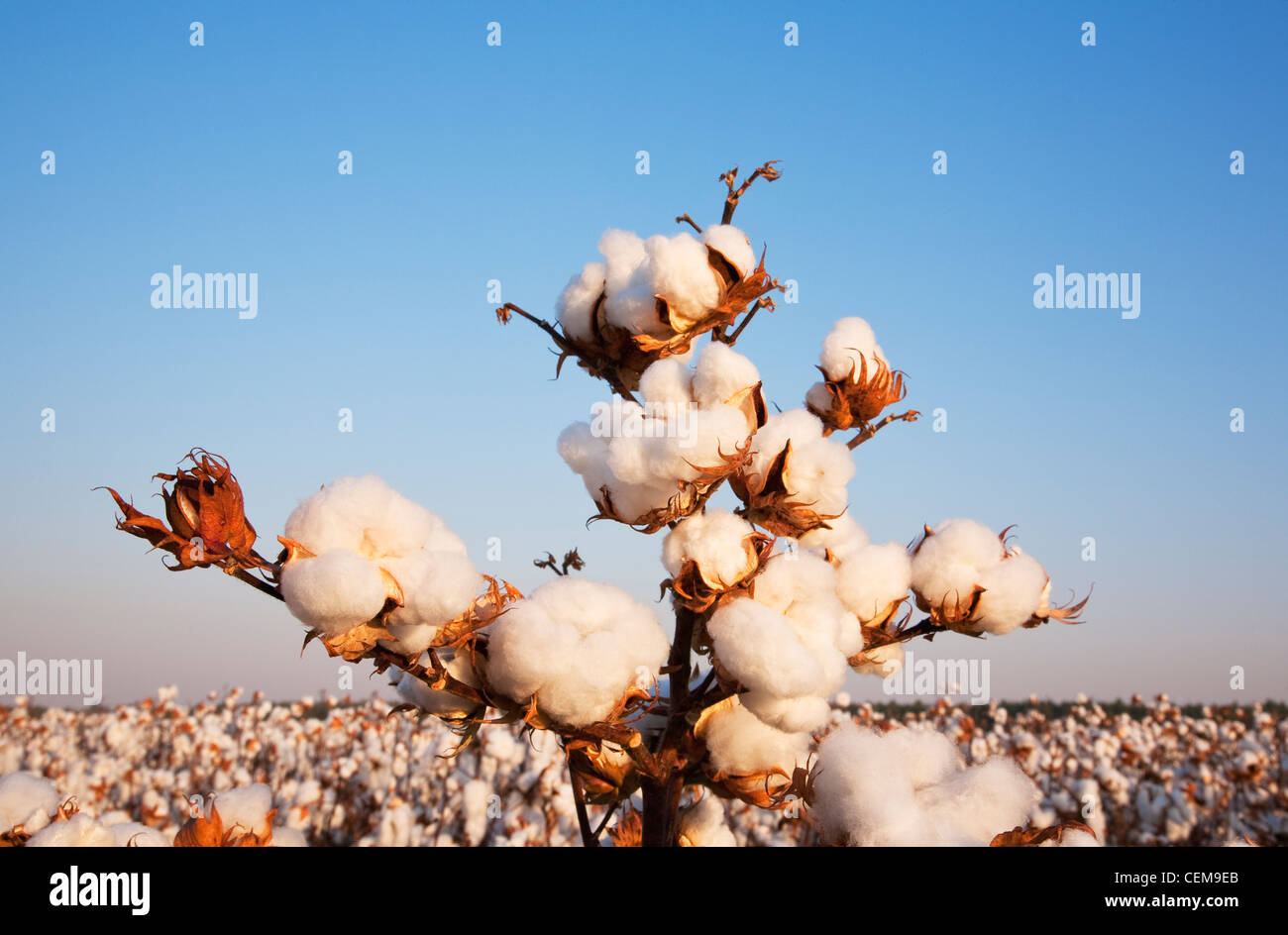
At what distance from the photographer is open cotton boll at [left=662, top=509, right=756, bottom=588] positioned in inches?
65.3

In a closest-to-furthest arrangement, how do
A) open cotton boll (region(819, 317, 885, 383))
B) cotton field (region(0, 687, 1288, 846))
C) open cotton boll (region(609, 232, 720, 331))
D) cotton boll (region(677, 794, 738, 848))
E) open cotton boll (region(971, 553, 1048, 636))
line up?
open cotton boll (region(609, 232, 720, 331)) → open cotton boll (region(971, 553, 1048, 636)) → open cotton boll (region(819, 317, 885, 383)) → cotton boll (region(677, 794, 738, 848)) → cotton field (region(0, 687, 1288, 846))

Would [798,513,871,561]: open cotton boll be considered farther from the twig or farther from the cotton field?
the cotton field

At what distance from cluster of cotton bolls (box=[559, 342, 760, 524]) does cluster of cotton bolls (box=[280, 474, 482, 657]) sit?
1.22 ft

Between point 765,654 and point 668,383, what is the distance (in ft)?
1.73

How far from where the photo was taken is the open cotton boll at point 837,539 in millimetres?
1987

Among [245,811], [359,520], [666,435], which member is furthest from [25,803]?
[666,435]

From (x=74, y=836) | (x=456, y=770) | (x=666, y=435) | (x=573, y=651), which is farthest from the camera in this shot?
(x=456, y=770)

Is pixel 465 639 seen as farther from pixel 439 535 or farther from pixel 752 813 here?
pixel 752 813

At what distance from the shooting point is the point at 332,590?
1.27 metres

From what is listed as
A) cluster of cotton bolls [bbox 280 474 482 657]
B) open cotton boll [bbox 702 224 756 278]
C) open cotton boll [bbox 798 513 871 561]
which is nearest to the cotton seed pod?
open cotton boll [bbox 798 513 871 561]

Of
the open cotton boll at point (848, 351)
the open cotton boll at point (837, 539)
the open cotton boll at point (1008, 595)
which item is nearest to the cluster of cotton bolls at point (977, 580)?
the open cotton boll at point (1008, 595)

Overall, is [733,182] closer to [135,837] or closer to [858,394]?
[858,394]
